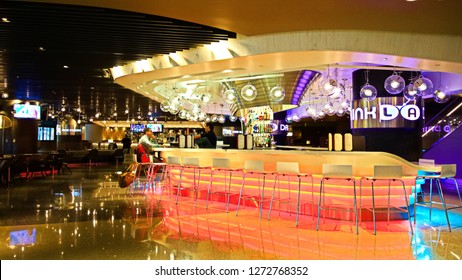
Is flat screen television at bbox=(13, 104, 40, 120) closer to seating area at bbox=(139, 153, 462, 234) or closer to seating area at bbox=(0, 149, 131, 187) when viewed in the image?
seating area at bbox=(0, 149, 131, 187)

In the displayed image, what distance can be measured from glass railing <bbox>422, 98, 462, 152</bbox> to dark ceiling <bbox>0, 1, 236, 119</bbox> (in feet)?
27.2

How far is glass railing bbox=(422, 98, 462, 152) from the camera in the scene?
1137 cm

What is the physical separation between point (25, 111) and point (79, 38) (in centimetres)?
967

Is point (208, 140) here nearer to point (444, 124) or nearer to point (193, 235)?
point (193, 235)

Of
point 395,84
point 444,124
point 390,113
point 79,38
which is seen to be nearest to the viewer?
point 79,38

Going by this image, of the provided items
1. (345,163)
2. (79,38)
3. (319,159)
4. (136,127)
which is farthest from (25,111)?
(136,127)

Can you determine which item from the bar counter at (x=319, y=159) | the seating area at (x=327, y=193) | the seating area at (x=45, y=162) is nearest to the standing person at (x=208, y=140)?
the bar counter at (x=319, y=159)

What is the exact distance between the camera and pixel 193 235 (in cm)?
504

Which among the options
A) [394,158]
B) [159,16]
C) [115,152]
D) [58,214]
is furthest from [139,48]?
[115,152]

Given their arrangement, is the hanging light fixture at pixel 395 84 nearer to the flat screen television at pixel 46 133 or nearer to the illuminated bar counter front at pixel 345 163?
the illuminated bar counter front at pixel 345 163

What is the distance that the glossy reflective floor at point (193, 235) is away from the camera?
4.23 metres

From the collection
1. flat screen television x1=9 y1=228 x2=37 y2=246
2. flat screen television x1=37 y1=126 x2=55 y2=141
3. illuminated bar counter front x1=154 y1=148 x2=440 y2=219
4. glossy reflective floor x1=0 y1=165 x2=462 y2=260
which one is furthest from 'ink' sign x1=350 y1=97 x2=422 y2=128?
flat screen television x1=37 y1=126 x2=55 y2=141

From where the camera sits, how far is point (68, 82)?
10.7 meters
